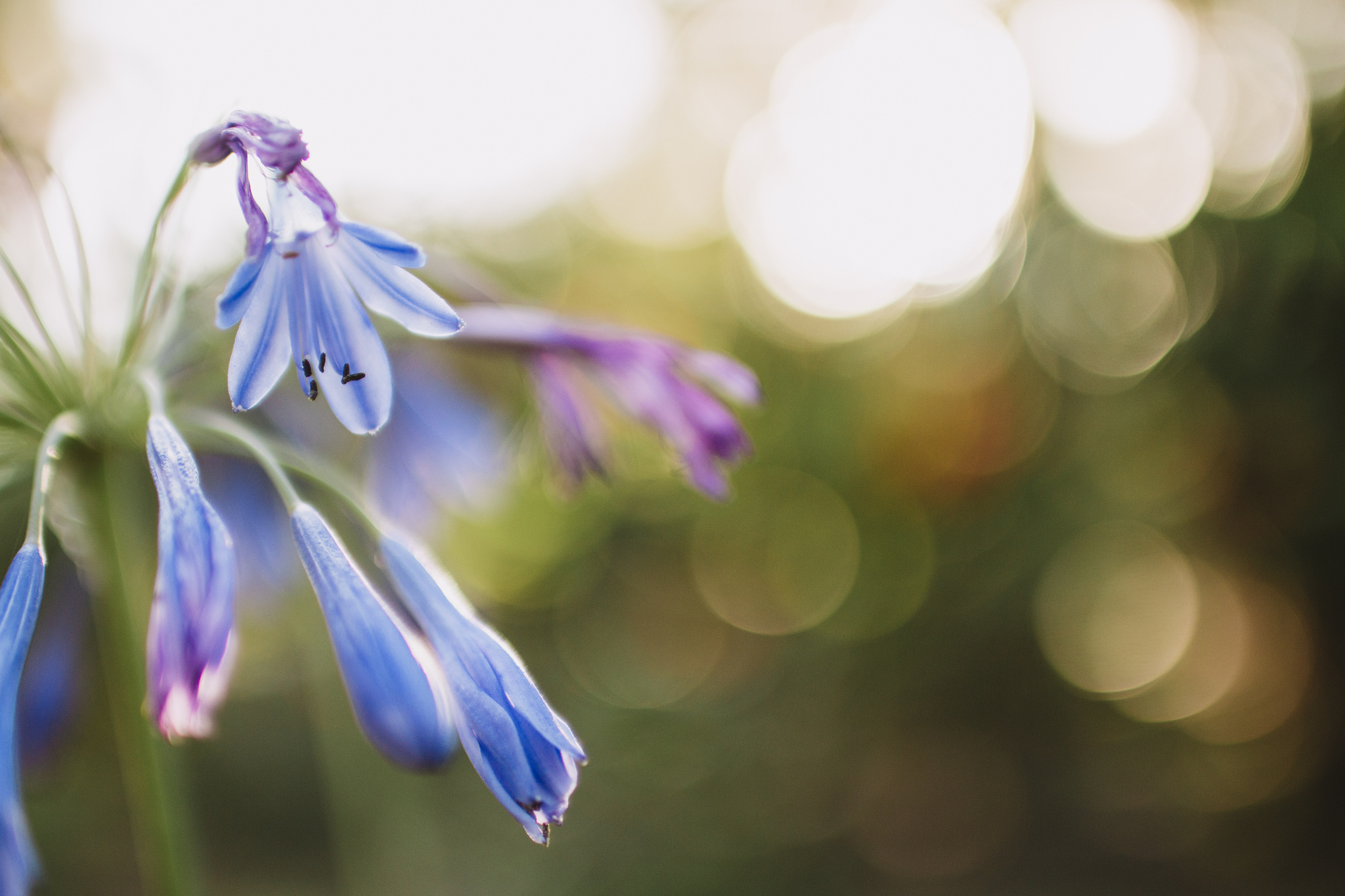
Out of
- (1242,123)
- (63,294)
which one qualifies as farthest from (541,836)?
(1242,123)

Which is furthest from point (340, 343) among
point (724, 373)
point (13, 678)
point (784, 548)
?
point (784, 548)

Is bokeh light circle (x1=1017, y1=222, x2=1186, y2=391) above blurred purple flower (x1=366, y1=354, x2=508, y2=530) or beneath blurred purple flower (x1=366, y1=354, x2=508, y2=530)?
beneath

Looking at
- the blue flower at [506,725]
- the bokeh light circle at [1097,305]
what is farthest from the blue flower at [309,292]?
the bokeh light circle at [1097,305]

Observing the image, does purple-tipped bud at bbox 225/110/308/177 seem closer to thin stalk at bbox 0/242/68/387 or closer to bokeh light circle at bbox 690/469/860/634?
thin stalk at bbox 0/242/68/387

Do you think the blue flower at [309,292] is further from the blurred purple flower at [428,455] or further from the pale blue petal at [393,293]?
the blurred purple flower at [428,455]

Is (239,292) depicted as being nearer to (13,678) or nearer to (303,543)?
(303,543)

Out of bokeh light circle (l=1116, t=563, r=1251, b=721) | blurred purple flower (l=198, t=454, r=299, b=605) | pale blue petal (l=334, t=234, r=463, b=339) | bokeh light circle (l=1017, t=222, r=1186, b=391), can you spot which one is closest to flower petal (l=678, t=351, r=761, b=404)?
pale blue petal (l=334, t=234, r=463, b=339)
